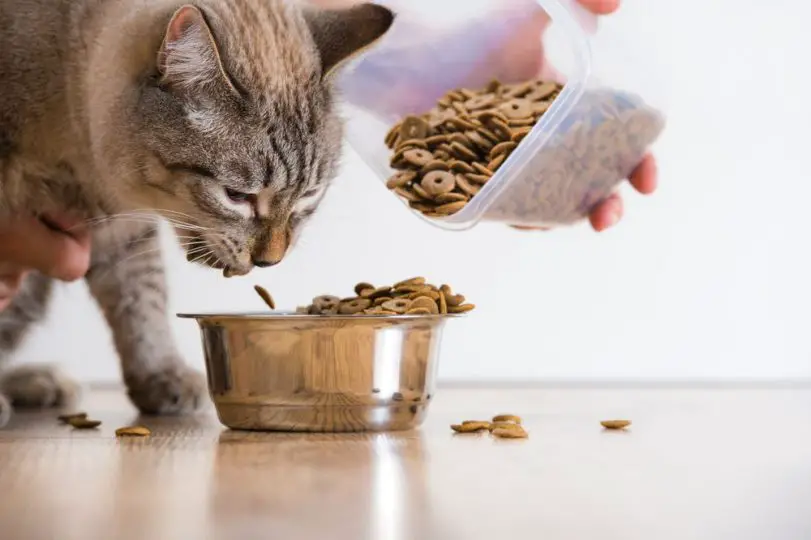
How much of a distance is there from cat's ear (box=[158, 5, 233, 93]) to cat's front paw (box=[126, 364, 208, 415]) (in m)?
0.57

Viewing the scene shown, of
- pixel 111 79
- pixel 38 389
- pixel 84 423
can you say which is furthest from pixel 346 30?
pixel 38 389

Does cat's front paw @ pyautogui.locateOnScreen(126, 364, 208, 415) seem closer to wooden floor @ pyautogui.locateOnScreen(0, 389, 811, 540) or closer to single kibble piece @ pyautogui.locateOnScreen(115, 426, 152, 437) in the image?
wooden floor @ pyautogui.locateOnScreen(0, 389, 811, 540)

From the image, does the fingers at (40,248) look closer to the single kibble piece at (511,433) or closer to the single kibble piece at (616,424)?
the single kibble piece at (511,433)

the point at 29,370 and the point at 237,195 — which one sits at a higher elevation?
the point at 237,195

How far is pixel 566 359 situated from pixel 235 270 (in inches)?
51.5

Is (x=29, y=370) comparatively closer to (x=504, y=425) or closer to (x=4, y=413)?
(x=4, y=413)

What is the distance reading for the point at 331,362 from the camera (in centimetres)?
133

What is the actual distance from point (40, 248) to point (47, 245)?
0.04 feet

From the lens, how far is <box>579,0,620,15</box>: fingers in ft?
5.66

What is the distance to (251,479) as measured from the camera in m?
1.03

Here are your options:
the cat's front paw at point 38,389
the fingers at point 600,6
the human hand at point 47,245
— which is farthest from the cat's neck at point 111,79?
Result: the fingers at point 600,6

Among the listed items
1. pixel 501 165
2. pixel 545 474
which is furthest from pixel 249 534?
pixel 501 165

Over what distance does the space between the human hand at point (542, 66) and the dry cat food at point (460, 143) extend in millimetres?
96

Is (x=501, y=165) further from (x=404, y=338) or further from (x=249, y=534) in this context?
(x=249, y=534)
